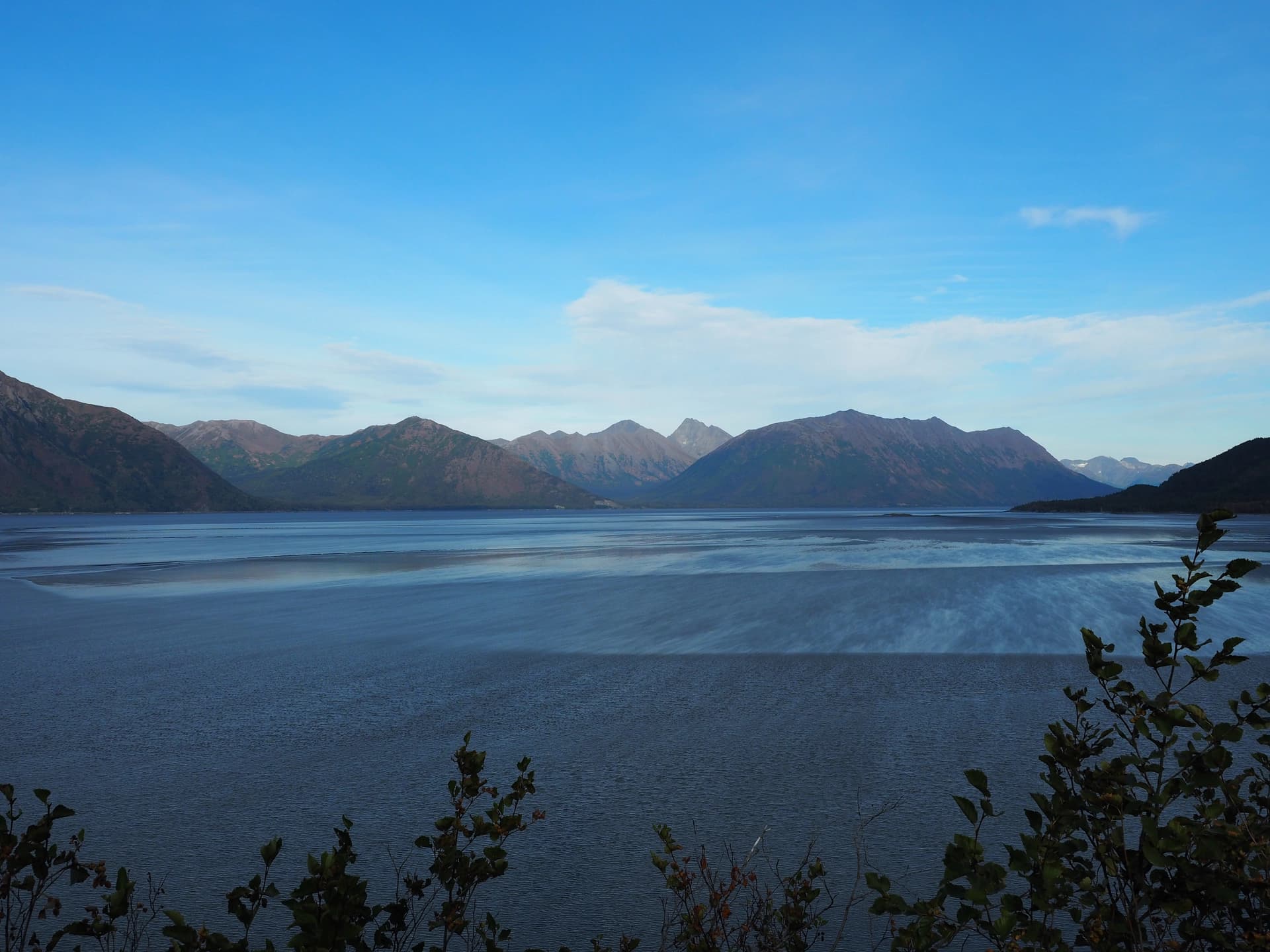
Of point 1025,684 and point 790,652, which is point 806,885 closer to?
point 1025,684

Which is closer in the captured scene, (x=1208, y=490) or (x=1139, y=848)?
(x=1139, y=848)

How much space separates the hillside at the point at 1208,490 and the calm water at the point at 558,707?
14183 cm

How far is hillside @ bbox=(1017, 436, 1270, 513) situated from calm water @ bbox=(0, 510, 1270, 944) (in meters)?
142

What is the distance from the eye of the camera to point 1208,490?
526 ft

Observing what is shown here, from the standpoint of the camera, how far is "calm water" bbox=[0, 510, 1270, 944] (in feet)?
26.8

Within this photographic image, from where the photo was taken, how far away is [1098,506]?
17400 cm

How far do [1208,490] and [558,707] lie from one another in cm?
18276

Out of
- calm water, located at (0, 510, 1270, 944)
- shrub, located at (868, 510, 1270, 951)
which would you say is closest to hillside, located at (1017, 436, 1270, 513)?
calm water, located at (0, 510, 1270, 944)

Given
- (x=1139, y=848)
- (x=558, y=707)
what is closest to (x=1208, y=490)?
(x=558, y=707)

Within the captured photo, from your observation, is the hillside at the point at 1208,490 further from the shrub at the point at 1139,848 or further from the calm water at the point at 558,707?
→ the shrub at the point at 1139,848

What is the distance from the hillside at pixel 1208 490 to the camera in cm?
14675

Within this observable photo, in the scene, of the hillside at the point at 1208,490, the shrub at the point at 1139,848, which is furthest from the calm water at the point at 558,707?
the hillside at the point at 1208,490

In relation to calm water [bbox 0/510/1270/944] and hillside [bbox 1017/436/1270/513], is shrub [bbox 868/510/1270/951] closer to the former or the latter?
calm water [bbox 0/510/1270/944]

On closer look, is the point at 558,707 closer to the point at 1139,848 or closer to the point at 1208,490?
the point at 1139,848
